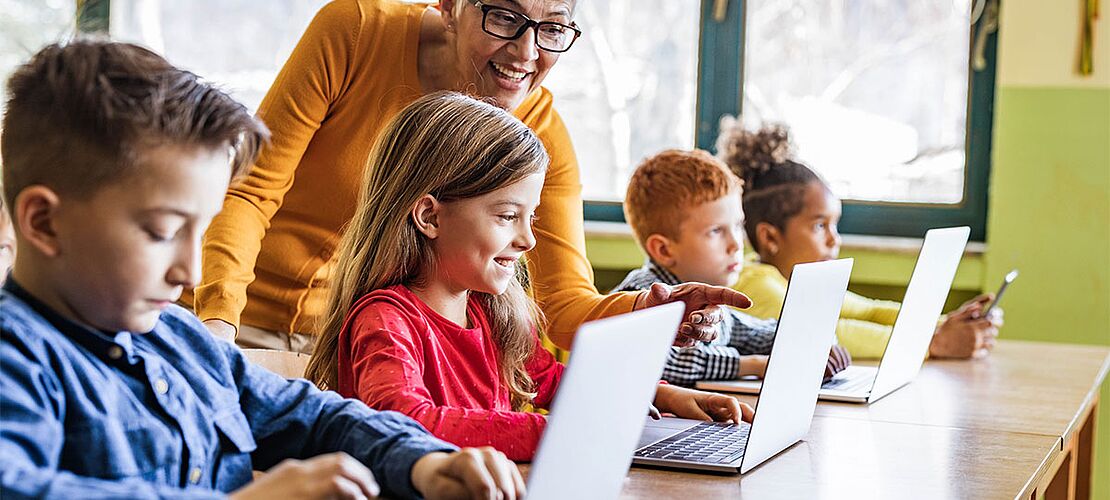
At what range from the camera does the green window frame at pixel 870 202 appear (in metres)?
3.47

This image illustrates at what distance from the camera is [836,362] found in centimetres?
206

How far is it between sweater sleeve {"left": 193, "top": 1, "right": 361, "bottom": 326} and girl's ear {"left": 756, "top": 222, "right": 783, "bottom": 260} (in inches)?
50.1

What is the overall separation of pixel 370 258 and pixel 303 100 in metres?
0.33

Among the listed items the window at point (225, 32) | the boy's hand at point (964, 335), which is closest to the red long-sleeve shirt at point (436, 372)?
the boy's hand at point (964, 335)

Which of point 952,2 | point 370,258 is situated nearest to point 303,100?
point 370,258

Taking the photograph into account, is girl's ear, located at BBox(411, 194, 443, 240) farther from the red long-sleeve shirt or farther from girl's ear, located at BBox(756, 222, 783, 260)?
girl's ear, located at BBox(756, 222, 783, 260)

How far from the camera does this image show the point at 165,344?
1.01 meters

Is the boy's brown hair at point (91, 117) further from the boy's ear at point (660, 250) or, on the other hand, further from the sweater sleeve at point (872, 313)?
the sweater sleeve at point (872, 313)

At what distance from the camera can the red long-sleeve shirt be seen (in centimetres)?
121

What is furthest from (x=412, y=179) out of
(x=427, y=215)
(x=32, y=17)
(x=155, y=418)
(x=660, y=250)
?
(x=32, y=17)

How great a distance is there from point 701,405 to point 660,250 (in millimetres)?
830

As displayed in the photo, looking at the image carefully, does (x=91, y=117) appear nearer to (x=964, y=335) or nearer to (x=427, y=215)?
(x=427, y=215)

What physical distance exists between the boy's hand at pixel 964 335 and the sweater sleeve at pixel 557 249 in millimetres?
913

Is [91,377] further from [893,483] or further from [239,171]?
[893,483]
